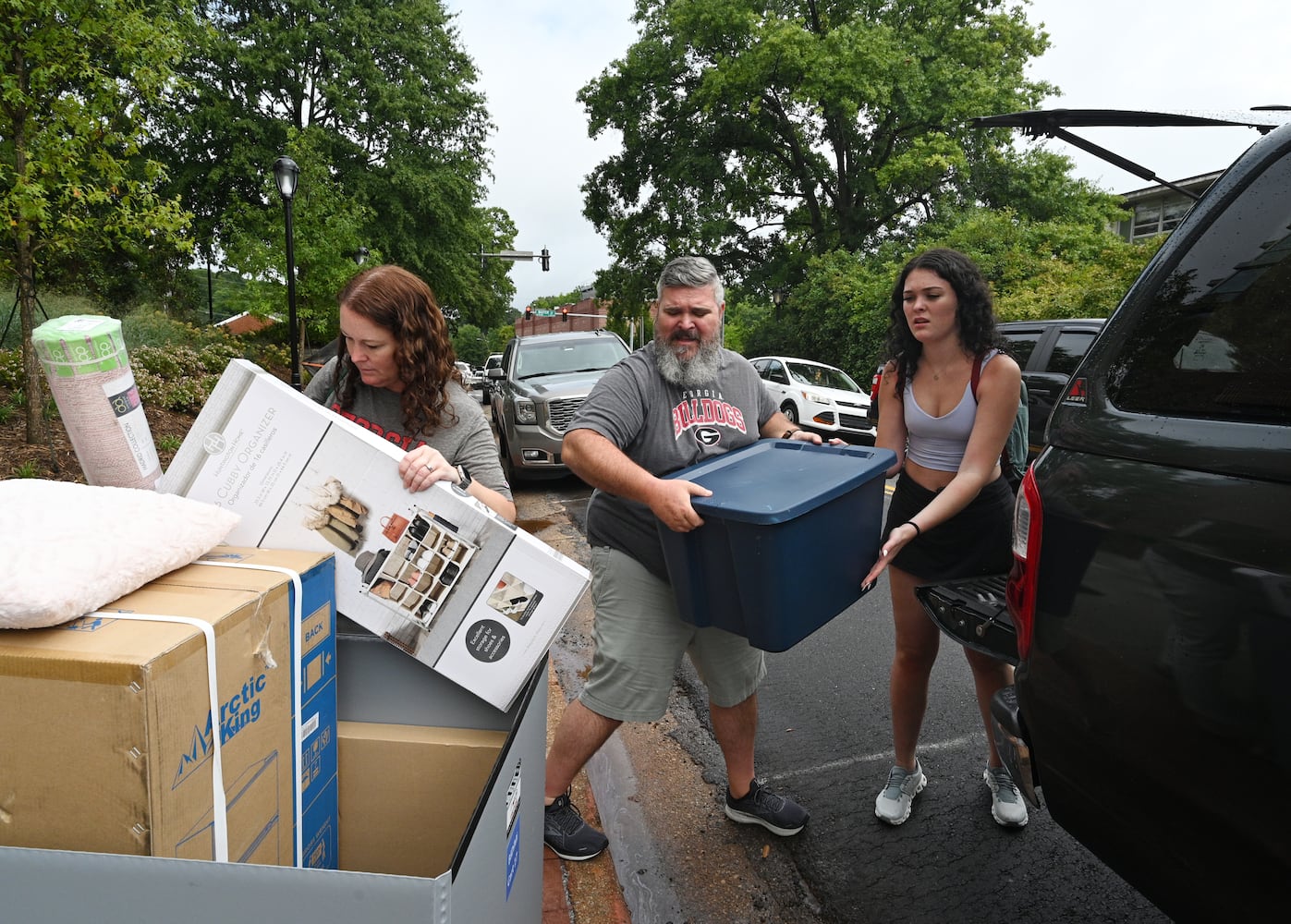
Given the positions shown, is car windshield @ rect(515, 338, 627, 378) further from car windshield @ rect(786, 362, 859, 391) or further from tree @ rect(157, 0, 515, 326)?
tree @ rect(157, 0, 515, 326)

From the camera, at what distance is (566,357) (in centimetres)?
1024

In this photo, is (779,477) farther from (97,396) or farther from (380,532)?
(97,396)

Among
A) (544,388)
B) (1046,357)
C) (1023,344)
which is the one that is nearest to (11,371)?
(544,388)

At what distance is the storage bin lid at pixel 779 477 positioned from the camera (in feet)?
5.94

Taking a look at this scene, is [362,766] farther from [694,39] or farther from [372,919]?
[694,39]

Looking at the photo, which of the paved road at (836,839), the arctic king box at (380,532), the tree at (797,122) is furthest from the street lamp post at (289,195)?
the tree at (797,122)

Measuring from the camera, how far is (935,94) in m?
20.5

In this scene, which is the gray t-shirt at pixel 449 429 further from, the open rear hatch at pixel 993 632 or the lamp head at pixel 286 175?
the lamp head at pixel 286 175

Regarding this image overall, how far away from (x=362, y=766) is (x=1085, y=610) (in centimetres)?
152

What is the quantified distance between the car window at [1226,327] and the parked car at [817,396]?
10.9m

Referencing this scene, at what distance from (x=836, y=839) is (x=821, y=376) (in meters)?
12.9

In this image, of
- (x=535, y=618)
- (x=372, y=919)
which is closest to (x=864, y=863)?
(x=535, y=618)

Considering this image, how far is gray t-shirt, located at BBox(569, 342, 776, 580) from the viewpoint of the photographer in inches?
87.0

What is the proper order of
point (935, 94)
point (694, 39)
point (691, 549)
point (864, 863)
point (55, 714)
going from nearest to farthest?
point (55, 714) < point (691, 549) < point (864, 863) < point (935, 94) < point (694, 39)
